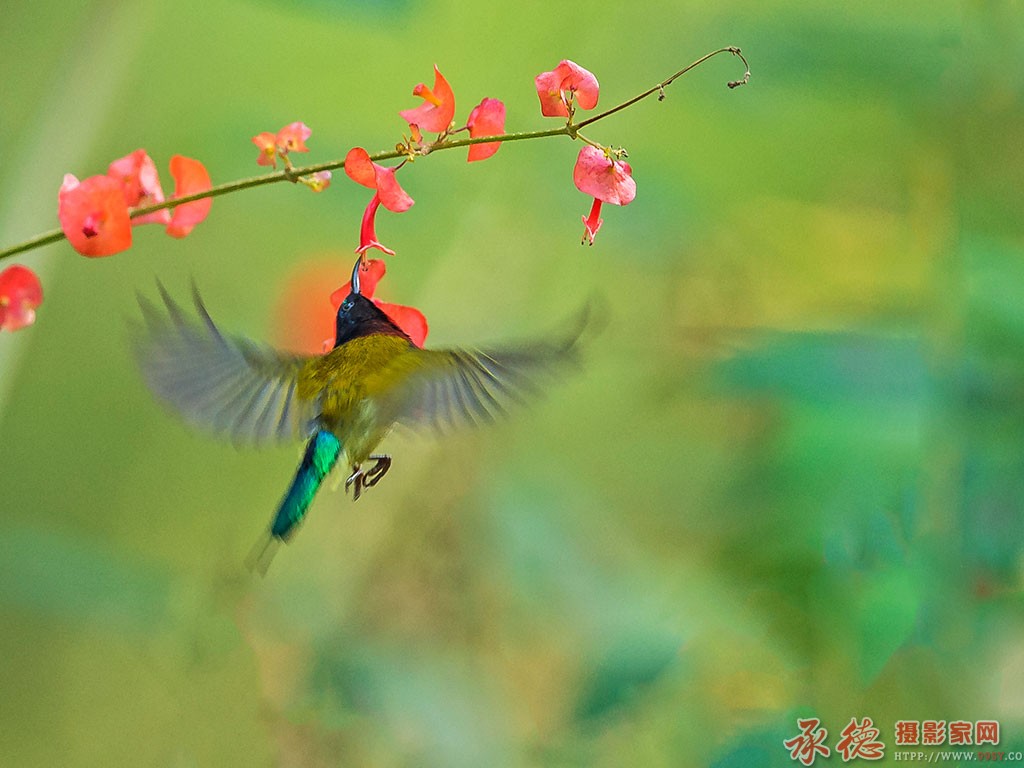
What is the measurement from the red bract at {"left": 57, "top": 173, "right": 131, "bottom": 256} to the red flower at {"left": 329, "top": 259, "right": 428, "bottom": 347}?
30cm

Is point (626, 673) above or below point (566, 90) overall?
below

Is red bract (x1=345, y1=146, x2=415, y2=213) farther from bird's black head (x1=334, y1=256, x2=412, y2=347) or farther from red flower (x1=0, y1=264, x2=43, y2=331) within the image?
red flower (x1=0, y1=264, x2=43, y2=331)

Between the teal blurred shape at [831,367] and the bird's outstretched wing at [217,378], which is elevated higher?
the bird's outstretched wing at [217,378]

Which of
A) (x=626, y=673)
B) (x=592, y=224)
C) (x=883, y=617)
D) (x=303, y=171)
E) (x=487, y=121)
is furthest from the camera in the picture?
(x=626, y=673)

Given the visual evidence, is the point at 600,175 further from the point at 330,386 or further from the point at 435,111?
the point at 330,386

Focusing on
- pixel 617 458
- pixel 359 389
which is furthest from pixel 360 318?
pixel 617 458

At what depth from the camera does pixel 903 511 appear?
167 cm

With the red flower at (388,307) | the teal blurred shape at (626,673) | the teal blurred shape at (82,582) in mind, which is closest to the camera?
the red flower at (388,307)

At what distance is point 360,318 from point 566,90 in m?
0.36

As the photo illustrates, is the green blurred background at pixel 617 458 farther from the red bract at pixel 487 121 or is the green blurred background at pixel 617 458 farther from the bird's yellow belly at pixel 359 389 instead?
the red bract at pixel 487 121

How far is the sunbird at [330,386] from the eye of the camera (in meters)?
1.16

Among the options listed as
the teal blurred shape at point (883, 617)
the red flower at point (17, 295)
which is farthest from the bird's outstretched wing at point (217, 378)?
the teal blurred shape at point (883, 617)

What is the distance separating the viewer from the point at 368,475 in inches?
52.0

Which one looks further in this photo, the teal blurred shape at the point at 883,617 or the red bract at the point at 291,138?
the teal blurred shape at the point at 883,617
